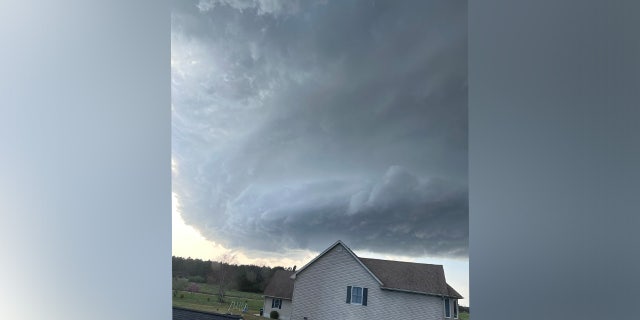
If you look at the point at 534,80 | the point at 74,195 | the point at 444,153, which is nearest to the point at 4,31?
the point at 74,195

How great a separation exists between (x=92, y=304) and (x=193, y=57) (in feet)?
4.79

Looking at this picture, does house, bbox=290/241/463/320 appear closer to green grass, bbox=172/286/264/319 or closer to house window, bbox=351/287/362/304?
house window, bbox=351/287/362/304

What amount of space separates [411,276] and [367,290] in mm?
236

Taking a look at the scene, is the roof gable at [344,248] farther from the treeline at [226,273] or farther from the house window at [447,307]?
the house window at [447,307]

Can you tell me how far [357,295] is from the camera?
2701mm

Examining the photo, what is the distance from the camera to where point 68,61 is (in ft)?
9.64

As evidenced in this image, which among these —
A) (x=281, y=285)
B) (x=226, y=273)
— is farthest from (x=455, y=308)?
(x=226, y=273)

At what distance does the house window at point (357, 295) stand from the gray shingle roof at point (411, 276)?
0.12 metres

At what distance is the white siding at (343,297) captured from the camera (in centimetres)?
259

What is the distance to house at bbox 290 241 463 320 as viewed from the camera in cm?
254

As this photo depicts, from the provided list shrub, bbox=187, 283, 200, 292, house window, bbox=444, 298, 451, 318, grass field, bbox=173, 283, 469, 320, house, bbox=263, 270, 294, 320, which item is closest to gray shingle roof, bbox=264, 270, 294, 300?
house, bbox=263, 270, 294, 320

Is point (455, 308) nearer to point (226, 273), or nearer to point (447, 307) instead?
point (447, 307)

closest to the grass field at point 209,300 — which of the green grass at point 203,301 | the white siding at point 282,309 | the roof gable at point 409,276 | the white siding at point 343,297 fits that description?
the green grass at point 203,301

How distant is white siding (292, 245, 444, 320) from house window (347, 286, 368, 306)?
0.02 m
